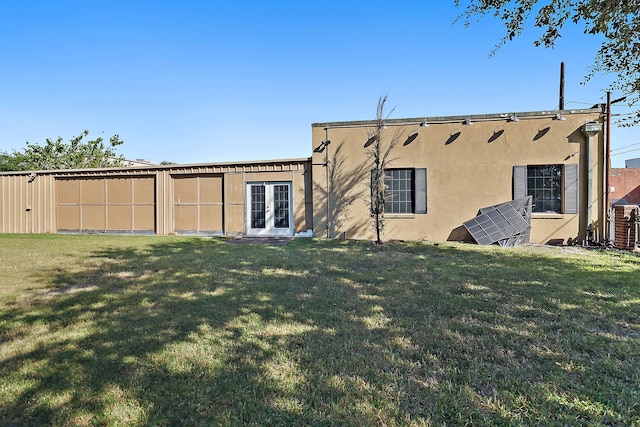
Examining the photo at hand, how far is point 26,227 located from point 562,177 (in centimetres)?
2002

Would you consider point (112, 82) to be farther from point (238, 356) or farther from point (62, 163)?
point (238, 356)

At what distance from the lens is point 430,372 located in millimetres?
2428

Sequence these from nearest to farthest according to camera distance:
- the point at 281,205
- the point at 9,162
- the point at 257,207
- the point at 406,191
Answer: the point at 406,191, the point at 281,205, the point at 257,207, the point at 9,162

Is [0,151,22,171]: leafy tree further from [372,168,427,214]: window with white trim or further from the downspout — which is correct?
the downspout

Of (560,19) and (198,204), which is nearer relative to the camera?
(560,19)

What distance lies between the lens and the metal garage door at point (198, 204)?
1253cm

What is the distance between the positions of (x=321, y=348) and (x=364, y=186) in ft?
27.5

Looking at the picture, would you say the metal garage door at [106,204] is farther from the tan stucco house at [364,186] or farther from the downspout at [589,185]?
the downspout at [589,185]

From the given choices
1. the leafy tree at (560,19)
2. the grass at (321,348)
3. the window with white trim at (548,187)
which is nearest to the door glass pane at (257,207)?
the grass at (321,348)

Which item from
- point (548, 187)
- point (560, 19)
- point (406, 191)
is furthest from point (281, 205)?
point (560, 19)

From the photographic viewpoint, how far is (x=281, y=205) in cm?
1200

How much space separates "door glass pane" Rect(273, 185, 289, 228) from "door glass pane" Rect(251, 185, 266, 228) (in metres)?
0.46

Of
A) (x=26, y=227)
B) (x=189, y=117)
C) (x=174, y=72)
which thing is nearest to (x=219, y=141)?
(x=189, y=117)

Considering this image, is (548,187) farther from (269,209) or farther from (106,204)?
(106,204)
